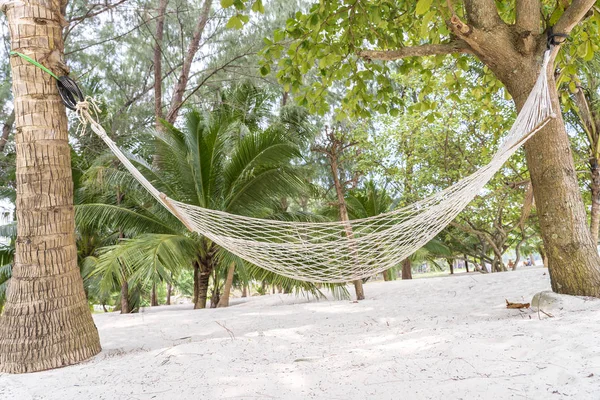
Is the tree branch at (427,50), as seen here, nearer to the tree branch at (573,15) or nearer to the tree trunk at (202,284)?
the tree branch at (573,15)

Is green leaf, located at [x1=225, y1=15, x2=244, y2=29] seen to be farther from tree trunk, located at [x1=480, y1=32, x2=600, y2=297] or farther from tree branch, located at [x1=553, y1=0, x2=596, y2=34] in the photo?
tree branch, located at [x1=553, y1=0, x2=596, y2=34]

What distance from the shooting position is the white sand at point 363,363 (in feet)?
3.87

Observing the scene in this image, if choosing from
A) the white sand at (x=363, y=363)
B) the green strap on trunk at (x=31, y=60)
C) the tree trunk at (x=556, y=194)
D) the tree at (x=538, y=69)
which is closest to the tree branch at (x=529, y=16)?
the tree at (x=538, y=69)

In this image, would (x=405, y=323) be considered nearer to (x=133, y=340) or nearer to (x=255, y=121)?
(x=133, y=340)

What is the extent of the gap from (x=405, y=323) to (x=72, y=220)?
78.0 inches

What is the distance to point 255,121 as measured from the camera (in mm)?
6262

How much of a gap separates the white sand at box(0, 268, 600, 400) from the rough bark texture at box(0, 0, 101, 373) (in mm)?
143

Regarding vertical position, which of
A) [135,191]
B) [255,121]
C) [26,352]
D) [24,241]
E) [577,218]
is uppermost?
[255,121]

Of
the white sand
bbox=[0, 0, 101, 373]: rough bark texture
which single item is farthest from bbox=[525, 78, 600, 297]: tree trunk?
bbox=[0, 0, 101, 373]: rough bark texture

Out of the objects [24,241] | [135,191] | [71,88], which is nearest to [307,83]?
[135,191]

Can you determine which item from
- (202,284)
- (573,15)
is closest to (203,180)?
(202,284)

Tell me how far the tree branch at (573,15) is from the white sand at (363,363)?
53.9 inches

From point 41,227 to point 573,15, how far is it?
287 centimetres

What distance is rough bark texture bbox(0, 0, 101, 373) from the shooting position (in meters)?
1.83
